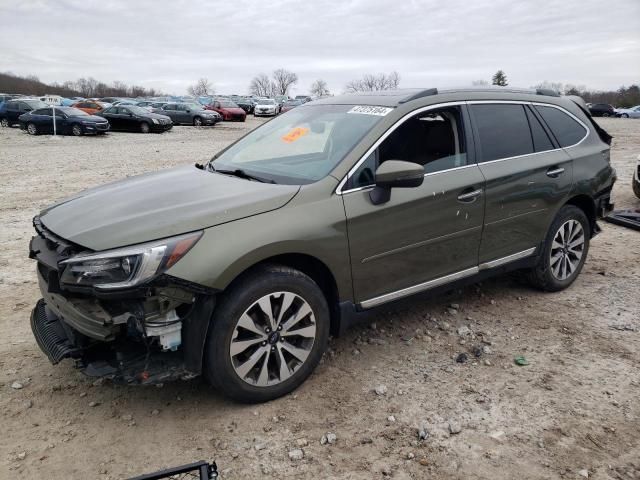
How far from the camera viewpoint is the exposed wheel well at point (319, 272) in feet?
10.0

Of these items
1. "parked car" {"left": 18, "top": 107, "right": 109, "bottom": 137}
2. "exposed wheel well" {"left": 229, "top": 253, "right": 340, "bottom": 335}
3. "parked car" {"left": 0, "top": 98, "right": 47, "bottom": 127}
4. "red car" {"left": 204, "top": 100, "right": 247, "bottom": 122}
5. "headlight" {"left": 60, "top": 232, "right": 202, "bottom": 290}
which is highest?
"red car" {"left": 204, "top": 100, "right": 247, "bottom": 122}

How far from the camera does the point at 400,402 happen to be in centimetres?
312

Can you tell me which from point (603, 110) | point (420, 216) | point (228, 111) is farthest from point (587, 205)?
point (603, 110)

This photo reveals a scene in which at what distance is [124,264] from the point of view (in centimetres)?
261

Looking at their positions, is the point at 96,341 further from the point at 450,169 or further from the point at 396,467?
the point at 450,169

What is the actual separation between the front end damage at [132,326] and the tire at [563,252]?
3.10 m

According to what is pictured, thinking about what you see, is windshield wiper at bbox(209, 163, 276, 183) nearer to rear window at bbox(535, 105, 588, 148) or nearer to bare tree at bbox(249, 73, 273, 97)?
rear window at bbox(535, 105, 588, 148)

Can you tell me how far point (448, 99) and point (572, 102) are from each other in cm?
176

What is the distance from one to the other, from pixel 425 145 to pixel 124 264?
7.21 feet

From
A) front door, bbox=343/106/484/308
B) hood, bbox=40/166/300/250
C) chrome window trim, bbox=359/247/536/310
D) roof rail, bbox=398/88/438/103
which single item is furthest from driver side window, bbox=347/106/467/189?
chrome window trim, bbox=359/247/536/310

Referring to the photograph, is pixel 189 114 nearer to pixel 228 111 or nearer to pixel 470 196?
pixel 228 111

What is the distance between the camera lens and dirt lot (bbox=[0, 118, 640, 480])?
2609 mm

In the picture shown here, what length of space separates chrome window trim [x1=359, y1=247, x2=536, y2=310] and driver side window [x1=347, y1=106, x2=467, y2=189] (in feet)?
2.49

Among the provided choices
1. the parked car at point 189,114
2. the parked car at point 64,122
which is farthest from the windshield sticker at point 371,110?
the parked car at point 189,114
